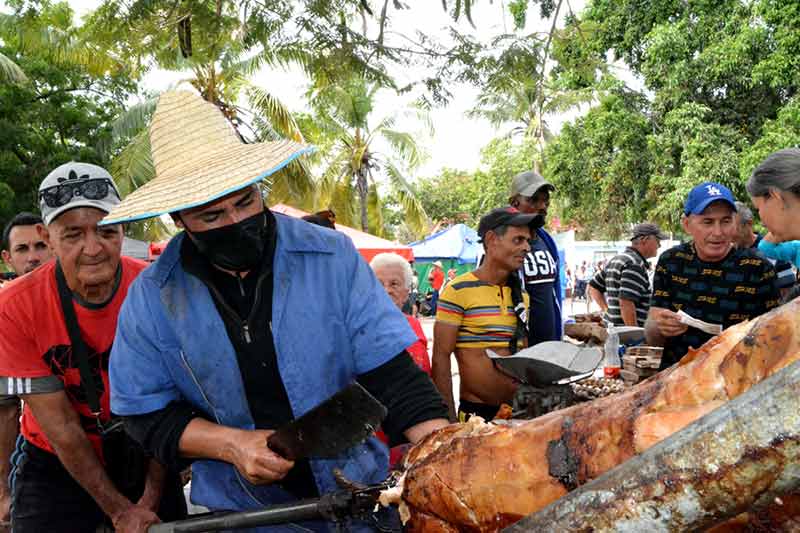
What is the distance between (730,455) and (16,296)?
251 centimetres

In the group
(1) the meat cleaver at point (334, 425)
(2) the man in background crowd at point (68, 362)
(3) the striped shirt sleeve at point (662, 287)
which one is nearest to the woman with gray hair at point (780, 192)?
(3) the striped shirt sleeve at point (662, 287)

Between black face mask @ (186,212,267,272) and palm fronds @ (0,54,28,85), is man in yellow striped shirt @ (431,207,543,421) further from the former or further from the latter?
palm fronds @ (0,54,28,85)

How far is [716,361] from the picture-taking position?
47.2 inches

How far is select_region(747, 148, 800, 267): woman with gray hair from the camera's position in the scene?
2744 millimetres

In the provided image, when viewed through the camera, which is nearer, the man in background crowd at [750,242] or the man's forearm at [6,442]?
the man's forearm at [6,442]

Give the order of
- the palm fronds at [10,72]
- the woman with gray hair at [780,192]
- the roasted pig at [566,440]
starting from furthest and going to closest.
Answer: the palm fronds at [10,72] < the woman with gray hair at [780,192] < the roasted pig at [566,440]

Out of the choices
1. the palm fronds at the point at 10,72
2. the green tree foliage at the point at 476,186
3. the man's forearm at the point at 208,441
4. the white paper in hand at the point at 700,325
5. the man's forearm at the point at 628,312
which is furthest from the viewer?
the green tree foliage at the point at 476,186

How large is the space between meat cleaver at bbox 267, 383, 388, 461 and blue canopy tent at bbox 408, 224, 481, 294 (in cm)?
2216

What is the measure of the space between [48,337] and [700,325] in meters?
2.70

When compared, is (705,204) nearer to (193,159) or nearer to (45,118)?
(193,159)

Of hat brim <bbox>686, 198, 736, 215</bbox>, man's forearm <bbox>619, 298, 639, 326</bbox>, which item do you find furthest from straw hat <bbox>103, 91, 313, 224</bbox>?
man's forearm <bbox>619, 298, 639, 326</bbox>

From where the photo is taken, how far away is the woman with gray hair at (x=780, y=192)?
274 cm

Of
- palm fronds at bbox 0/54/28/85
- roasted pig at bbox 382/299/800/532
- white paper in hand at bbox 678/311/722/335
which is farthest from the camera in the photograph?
palm fronds at bbox 0/54/28/85

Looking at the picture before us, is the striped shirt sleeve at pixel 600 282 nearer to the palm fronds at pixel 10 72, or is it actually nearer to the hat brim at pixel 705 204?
the hat brim at pixel 705 204
